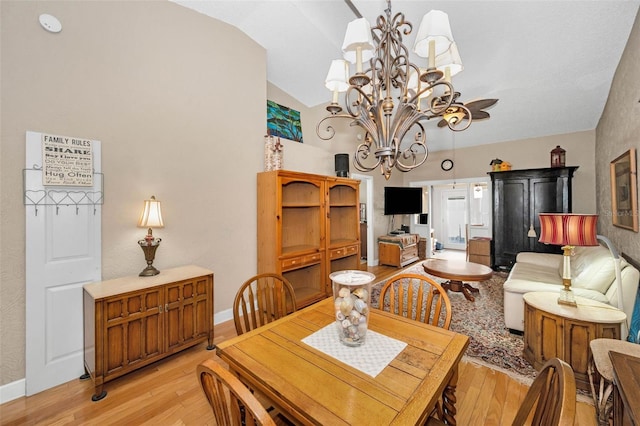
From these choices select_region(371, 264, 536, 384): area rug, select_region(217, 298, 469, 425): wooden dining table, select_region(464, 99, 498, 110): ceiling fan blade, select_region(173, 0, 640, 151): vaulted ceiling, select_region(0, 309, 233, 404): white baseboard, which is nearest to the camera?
select_region(217, 298, 469, 425): wooden dining table

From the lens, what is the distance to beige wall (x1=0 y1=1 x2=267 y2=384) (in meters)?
1.83

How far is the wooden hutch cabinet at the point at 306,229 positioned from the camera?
3.05 m

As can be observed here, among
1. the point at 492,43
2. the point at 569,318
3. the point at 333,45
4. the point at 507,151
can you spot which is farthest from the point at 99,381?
the point at 507,151

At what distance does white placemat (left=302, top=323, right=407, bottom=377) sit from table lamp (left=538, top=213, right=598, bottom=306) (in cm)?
153

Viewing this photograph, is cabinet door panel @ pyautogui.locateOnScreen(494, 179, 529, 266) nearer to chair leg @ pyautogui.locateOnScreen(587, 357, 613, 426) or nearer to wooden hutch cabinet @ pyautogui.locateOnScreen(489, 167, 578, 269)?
wooden hutch cabinet @ pyautogui.locateOnScreen(489, 167, 578, 269)

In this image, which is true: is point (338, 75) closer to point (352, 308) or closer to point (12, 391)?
point (352, 308)

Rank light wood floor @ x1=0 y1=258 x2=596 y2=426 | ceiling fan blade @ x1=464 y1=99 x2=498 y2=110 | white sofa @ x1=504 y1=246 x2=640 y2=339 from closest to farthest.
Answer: light wood floor @ x1=0 y1=258 x2=596 y2=426, white sofa @ x1=504 y1=246 x2=640 y2=339, ceiling fan blade @ x1=464 y1=99 x2=498 y2=110

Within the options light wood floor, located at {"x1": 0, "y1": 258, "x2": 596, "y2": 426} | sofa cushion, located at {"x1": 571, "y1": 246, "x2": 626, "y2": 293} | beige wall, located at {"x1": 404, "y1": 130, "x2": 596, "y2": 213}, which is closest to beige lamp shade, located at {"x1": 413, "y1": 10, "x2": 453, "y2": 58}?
light wood floor, located at {"x1": 0, "y1": 258, "x2": 596, "y2": 426}

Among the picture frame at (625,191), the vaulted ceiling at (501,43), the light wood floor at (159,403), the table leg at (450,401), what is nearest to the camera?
the table leg at (450,401)

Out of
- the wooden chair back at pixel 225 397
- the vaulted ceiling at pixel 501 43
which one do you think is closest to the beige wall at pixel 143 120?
the vaulted ceiling at pixel 501 43

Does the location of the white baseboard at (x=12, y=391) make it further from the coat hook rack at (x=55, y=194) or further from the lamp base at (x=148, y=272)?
the coat hook rack at (x=55, y=194)

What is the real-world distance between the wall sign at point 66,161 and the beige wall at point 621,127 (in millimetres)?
4707

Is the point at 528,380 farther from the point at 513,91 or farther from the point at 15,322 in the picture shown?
the point at 513,91

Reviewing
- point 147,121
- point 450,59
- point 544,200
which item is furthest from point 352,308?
point 544,200
